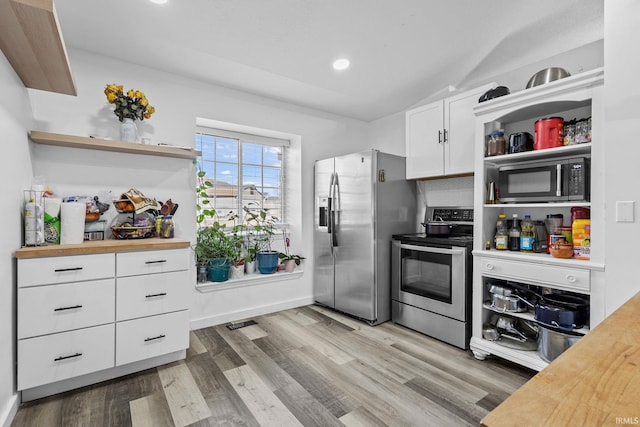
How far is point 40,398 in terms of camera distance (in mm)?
1799

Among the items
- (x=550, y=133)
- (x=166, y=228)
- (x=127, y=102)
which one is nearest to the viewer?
(x=550, y=133)

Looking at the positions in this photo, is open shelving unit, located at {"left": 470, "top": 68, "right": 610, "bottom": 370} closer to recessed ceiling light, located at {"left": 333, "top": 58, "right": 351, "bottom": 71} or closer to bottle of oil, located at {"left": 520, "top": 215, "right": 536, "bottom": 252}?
bottle of oil, located at {"left": 520, "top": 215, "right": 536, "bottom": 252}

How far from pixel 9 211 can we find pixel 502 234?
3.12 meters

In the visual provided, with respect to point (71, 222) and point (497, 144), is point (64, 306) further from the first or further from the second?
point (497, 144)

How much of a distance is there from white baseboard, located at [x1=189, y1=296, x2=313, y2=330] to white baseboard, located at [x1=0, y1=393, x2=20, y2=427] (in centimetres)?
126

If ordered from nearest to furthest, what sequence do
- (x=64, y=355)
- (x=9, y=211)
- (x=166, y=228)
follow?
(x=9, y=211), (x=64, y=355), (x=166, y=228)

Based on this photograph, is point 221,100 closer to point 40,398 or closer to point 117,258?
point 117,258

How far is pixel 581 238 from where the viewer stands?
1.92 metres

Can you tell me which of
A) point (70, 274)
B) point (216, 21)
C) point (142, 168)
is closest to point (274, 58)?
point (216, 21)

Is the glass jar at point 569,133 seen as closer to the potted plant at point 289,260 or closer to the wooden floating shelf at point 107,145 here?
the potted plant at point 289,260

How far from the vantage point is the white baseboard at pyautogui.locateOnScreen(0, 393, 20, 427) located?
1.50 metres

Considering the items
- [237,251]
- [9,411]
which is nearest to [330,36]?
[237,251]

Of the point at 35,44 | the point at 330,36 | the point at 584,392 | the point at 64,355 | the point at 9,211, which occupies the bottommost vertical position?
the point at 64,355

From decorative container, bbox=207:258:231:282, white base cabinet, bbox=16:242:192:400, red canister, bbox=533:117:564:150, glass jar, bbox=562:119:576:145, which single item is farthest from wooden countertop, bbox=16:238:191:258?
glass jar, bbox=562:119:576:145
